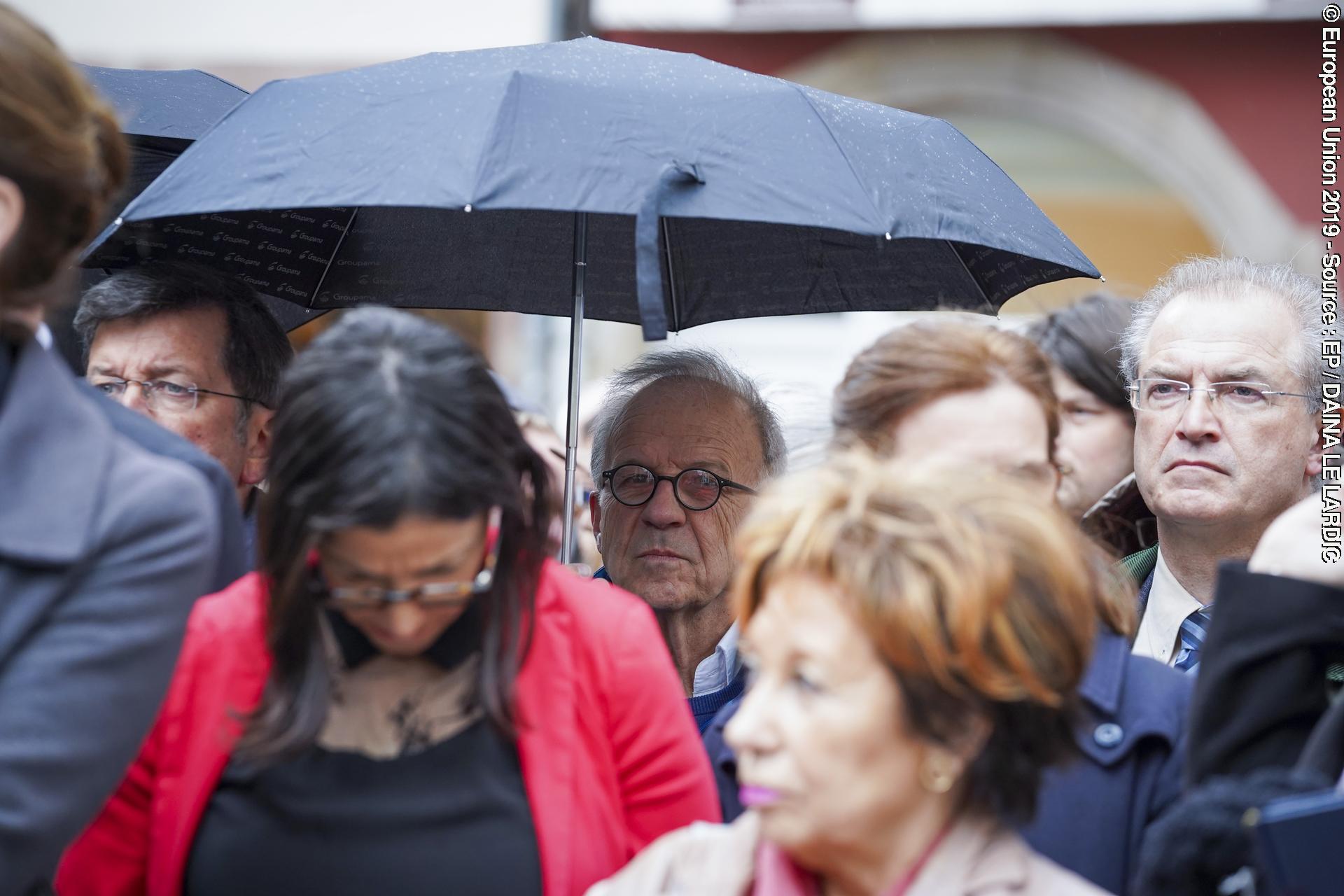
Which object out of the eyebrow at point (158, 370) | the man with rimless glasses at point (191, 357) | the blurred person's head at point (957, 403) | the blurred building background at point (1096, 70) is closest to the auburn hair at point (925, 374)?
the blurred person's head at point (957, 403)

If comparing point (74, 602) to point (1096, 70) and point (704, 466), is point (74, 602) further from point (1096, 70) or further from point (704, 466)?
point (1096, 70)

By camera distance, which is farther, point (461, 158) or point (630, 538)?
point (630, 538)

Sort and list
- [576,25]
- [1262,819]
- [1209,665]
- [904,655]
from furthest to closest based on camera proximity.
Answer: [576,25], [1209,665], [904,655], [1262,819]

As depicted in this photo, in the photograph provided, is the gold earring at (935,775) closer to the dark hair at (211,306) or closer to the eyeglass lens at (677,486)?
the eyeglass lens at (677,486)

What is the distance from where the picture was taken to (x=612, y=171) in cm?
261

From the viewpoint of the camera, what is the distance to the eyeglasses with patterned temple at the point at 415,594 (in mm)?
2148

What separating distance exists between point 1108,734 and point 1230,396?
1.25 metres

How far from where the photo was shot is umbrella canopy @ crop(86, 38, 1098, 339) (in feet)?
8.42

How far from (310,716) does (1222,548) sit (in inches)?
79.7

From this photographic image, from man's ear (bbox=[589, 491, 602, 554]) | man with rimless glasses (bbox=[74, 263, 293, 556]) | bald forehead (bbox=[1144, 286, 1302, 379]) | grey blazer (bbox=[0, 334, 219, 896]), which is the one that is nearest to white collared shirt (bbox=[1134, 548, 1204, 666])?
bald forehead (bbox=[1144, 286, 1302, 379])

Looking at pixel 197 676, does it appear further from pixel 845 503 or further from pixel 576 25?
pixel 576 25

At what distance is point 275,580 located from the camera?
224 centimetres

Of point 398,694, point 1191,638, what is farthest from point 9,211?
point 1191,638

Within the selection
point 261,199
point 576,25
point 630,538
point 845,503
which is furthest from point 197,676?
point 576,25
